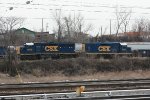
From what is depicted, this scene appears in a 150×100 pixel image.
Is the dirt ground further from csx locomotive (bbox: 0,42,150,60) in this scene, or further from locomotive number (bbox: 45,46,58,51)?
locomotive number (bbox: 45,46,58,51)

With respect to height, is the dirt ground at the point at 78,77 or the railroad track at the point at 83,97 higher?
the railroad track at the point at 83,97

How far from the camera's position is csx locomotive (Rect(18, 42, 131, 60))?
45.0 meters

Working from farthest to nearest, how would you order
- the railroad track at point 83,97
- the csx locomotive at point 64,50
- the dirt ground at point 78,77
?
the csx locomotive at point 64,50
the dirt ground at point 78,77
the railroad track at point 83,97

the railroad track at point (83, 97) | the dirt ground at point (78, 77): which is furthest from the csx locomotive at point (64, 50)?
the railroad track at point (83, 97)

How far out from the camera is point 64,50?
46.2m

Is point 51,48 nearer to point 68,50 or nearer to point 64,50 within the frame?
point 64,50

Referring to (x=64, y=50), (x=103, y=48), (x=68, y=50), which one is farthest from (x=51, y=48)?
(x=103, y=48)

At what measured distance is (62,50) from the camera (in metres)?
46.0

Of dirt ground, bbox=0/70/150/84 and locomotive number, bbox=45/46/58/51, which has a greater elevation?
locomotive number, bbox=45/46/58/51

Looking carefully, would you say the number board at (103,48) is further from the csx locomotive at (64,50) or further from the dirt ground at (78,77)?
the dirt ground at (78,77)

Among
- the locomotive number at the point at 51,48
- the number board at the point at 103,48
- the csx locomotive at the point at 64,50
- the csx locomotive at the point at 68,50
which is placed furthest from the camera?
the number board at the point at 103,48

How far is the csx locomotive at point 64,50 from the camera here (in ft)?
148

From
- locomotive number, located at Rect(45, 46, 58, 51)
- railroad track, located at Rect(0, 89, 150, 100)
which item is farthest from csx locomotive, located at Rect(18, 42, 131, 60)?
railroad track, located at Rect(0, 89, 150, 100)

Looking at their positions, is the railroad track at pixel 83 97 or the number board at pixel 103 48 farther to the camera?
the number board at pixel 103 48
